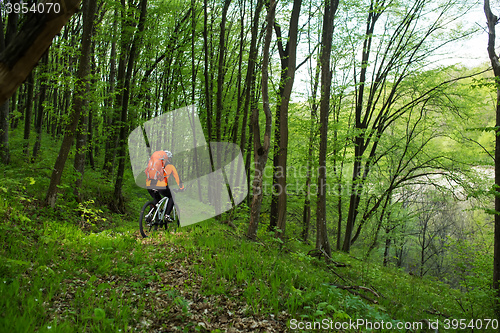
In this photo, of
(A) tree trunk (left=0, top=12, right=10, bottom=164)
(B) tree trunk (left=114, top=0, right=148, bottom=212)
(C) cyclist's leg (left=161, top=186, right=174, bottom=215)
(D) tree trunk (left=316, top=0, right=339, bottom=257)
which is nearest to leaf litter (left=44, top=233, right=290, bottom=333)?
(C) cyclist's leg (left=161, top=186, right=174, bottom=215)

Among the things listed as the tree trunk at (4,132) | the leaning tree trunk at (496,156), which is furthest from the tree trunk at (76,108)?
the leaning tree trunk at (496,156)

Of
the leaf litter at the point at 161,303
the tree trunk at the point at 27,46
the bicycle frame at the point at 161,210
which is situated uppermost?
the tree trunk at the point at 27,46

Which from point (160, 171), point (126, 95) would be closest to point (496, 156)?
point (160, 171)

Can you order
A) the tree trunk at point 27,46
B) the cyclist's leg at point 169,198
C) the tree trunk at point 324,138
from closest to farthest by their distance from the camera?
the tree trunk at point 27,46
the cyclist's leg at point 169,198
the tree trunk at point 324,138

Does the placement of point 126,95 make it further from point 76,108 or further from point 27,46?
point 27,46

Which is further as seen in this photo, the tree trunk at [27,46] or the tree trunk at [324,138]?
the tree trunk at [324,138]

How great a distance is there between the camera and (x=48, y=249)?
4.64 metres

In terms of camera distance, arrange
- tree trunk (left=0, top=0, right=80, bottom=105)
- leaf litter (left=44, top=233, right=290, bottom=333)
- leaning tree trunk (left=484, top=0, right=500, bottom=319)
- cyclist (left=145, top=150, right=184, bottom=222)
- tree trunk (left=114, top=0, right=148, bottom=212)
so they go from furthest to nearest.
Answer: tree trunk (left=114, top=0, right=148, bottom=212) → cyclist (left=145, top=150, right=184, bottom=222) → leaning tree trunk (left=484, top=0, right=500, bottom=319) → leaf litter (left=44, top=233, right=290, bottom=333) → tree trunk (left=0, top=0, right=80, bottom=105)

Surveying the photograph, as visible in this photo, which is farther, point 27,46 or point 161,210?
point 161,210

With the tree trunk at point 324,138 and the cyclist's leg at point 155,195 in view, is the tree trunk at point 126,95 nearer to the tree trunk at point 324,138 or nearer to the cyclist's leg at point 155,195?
the cyclist's leg at point 155,195

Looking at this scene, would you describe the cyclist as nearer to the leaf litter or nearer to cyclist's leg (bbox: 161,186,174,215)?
cyclist's leg (bbox: 161,186,174,215)

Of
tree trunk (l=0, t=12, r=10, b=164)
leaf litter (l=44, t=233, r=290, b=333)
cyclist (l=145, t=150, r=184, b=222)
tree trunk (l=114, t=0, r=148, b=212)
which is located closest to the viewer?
leaf litter (l=44, t=233, r=290, b=333)

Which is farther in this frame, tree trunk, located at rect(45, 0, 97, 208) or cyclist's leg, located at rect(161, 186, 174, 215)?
cyclist's leg, located at rect(161, 186, 174, 215)

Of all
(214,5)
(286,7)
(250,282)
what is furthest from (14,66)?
(214,5)
